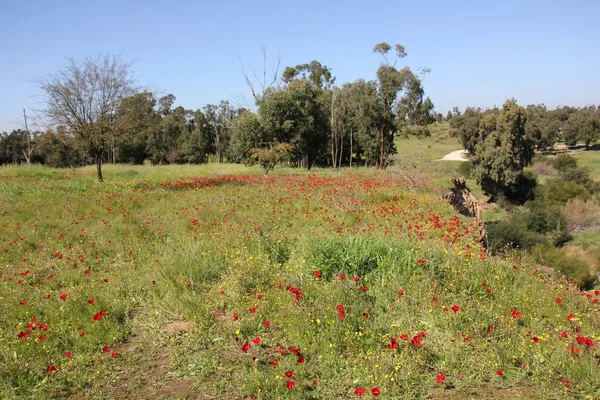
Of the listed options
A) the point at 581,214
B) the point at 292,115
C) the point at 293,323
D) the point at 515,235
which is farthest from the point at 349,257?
the point at 581,214

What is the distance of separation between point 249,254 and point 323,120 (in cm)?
2971

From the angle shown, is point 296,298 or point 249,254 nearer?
point 296,298

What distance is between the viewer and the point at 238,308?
4.71m

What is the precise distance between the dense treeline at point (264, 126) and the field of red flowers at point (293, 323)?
1188 cm

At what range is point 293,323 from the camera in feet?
13.7

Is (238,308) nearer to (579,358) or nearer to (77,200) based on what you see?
(579,358)

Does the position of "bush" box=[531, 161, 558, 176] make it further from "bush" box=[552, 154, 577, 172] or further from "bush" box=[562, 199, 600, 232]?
"bush" box=[562, 199, 600, 232]

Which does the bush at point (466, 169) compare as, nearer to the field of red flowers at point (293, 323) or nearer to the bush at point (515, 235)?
the bush at point (515, 235)

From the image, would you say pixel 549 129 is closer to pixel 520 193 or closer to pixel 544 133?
pixel 544 133

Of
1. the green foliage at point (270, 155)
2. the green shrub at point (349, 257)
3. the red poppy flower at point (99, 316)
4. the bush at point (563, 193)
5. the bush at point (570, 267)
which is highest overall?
the green foliage at point (270, 155)

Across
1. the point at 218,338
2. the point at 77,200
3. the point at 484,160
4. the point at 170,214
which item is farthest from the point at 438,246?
the point at 484,160

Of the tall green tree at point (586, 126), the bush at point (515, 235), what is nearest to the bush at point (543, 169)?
the tall green tree at point (586, 126)

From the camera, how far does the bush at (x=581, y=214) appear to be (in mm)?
30188

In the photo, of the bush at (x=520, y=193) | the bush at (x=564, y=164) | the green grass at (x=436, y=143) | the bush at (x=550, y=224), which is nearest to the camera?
the bush at (x=550, y=224)
